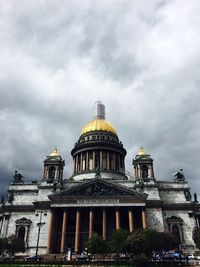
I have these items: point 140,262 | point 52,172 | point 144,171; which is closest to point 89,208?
point 52,172

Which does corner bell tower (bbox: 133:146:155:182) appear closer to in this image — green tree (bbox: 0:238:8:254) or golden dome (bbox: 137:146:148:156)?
golden dome (bbox: 137:146:148:156)

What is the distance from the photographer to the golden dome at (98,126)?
7871cm

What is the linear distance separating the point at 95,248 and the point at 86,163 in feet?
113

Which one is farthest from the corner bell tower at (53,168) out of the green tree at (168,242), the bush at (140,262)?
the bush at (140,262)

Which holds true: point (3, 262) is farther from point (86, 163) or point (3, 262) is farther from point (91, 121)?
point (91, 121)

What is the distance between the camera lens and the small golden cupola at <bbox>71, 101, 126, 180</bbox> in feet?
234

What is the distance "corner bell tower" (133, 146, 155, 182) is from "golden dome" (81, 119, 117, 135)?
16025mm

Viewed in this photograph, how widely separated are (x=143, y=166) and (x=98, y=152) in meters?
14.3

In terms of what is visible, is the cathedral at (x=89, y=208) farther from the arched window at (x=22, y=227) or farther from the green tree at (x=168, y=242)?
the green tree at (x=168, y=242)

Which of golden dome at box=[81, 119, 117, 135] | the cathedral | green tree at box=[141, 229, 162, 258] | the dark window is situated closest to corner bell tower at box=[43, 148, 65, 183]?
the cathedral

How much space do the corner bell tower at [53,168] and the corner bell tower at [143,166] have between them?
1712 cm

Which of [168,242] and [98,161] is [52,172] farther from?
[168,242]

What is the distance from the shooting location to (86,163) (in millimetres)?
73500

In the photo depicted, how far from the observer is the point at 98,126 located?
79.1m
